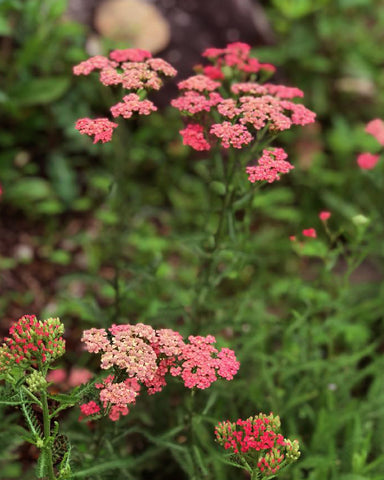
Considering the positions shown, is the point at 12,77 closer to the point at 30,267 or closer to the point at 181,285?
the point at 30,267

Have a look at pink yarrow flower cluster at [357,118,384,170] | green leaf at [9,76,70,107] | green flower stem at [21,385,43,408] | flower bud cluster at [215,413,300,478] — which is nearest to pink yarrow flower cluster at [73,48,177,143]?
green flower stem at [21,385,43,408]

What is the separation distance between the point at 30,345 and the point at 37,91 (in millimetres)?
2719

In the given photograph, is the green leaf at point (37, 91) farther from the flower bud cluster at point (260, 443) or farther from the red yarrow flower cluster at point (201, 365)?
the flower bud cluster at point (260, 443)

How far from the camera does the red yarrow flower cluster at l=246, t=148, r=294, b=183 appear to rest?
1796mm

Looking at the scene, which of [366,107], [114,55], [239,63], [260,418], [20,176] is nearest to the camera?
[260,418]

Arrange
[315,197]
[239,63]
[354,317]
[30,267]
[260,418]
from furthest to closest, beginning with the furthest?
1. [315,197]
2. [30,267]
3. [354,317]
4. [239,63]
5. [260,418]

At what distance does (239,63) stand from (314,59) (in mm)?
2583

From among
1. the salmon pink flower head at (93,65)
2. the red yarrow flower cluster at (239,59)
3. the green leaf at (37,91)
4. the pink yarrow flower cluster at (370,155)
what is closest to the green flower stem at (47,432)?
the salmon pink flower head at (93,65)

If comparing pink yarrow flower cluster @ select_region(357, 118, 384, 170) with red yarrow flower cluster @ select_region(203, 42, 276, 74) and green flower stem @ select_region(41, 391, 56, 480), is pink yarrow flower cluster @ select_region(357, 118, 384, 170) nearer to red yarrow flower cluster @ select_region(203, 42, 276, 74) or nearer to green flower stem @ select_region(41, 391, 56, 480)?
red yarrow flower cluster @ select_region(203, 42, 276, 74)

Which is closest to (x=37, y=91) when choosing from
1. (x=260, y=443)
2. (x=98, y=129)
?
(x=98, y=129)

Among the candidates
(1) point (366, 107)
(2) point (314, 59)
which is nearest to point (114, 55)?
(2) point (314, 59)

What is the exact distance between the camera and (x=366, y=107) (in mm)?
5031

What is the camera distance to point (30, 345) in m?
1.48

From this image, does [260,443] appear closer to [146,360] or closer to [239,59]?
[146,360]
